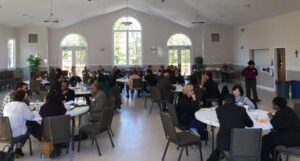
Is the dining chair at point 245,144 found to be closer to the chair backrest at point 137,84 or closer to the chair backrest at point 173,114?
the chair backrest at point 173,114

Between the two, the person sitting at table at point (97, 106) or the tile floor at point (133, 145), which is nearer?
the tile floor at point (133, 145)

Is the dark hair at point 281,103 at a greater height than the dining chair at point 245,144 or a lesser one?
greater

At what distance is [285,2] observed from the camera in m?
12.2

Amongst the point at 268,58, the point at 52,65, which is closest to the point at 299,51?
the point at 268,58

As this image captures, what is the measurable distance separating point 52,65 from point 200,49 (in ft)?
31.9

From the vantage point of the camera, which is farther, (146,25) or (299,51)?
(146,25)

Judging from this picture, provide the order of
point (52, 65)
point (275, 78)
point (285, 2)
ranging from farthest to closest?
point (52, 65), point (275, 78), point (285, 2)

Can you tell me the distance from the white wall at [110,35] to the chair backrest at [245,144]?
18677 mm

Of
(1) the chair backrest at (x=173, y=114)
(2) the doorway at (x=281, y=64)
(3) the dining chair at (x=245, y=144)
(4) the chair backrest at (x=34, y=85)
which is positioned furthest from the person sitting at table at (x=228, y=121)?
(2) the doorway at (x=281, y=64)

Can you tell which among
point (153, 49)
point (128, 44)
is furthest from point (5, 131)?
point (128, 44)

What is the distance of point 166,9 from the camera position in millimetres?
18750

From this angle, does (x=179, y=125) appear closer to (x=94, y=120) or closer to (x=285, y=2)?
(x=94, y=120)

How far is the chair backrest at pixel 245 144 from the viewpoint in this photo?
385 cm

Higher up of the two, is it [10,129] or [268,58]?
[268,58]
